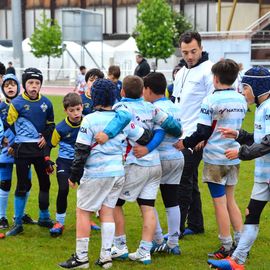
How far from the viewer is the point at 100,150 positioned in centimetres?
547

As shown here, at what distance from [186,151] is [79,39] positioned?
108 feet

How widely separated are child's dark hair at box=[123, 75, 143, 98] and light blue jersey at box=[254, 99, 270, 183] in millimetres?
1173

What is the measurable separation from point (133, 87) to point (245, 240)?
Result: 5.94 feet

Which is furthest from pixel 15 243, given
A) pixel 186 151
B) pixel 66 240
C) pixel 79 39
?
pixel 79 39

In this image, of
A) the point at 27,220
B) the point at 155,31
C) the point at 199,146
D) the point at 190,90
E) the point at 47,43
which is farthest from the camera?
the point at 47,43

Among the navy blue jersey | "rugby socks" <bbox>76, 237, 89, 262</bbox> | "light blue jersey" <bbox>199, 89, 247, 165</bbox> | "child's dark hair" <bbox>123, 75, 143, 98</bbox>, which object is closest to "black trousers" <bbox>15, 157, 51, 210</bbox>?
the navy blue jersey

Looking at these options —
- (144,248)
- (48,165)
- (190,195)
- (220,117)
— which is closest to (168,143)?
(220,117)

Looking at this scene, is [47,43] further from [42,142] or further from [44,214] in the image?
[42,142]

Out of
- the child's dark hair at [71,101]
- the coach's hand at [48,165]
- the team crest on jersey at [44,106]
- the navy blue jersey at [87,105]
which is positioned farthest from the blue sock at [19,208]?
the navy blue jersey at [87,105]

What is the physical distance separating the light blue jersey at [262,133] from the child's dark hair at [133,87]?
3.85 feet

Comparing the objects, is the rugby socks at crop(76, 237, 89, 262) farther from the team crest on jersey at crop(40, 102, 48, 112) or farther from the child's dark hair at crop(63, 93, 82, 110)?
the team crest on jersey at crop(40, 102, 48, 112)

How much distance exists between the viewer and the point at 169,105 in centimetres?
591

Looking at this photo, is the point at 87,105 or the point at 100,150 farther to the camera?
the point at 87,105

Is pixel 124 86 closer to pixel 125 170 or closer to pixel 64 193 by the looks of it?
pixel 125 170
